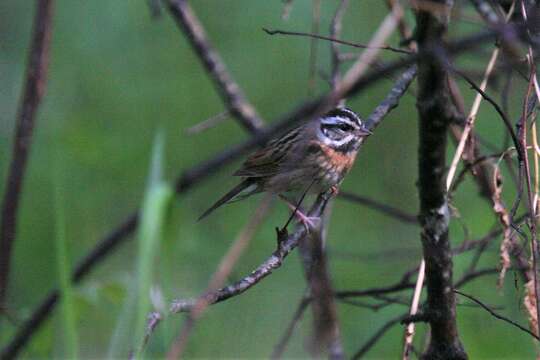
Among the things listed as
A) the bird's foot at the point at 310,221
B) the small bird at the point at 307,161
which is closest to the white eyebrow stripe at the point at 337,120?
the small bird at the point at 307,161

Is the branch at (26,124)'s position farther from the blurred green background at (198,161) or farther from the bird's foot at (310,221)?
the blurred green background at (198,161)

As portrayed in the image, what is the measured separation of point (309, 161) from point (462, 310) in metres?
1.50

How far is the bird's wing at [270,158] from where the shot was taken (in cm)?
542

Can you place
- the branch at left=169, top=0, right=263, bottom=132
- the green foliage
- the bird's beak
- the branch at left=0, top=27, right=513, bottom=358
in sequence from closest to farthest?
the branch at left=0, top=27, right=513, bottom=358
the green foliage
the bird's beak
the branch at left=169, top=0, right=263, bottom=132

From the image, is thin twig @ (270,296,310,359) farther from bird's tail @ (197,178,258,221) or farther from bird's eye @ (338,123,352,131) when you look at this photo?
bird's tail @ (197,178,258,221)

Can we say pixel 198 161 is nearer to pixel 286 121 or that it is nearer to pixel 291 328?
pixel 291 328

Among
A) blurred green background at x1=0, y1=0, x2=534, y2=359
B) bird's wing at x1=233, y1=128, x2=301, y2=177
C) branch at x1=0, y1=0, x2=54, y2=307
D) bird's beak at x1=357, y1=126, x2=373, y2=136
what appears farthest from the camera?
blurred green background at x1=0, y1=0, x2=534, y2=359

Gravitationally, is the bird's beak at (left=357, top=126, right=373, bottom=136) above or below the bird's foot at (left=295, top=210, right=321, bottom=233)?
above

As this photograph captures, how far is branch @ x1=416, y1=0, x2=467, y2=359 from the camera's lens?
2.25 meters

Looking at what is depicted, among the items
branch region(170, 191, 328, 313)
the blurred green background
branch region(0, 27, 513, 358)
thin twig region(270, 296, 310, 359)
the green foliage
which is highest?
branch region(0, 27, 513, 358)

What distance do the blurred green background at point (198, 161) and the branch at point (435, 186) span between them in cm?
275

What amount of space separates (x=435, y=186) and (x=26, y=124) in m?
1.73

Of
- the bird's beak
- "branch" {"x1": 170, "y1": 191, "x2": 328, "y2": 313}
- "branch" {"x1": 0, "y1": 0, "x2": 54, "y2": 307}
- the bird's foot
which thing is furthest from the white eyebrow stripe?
"branch" {"x1": 0, "y1": 0, "x2": 54, "y2": 307}

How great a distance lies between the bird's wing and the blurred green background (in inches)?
22.2
